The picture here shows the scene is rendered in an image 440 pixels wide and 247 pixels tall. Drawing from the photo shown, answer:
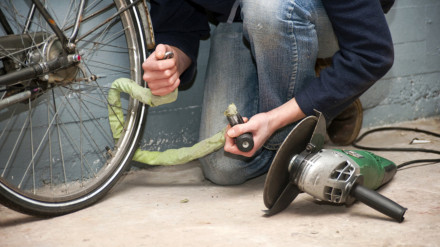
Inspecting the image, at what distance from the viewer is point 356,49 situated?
4.23 ft

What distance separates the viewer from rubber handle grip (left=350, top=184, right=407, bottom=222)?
1.23 m

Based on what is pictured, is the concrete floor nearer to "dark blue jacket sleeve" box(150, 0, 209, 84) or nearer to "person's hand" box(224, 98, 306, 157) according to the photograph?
"person's hand" box(224, 98, 306, 157)

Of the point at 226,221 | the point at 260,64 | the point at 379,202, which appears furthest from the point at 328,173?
the point at 260,64

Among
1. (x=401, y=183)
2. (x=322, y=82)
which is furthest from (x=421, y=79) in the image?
(x=322, y=82)

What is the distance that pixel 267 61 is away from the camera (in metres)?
1.47

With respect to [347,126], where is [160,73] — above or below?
above

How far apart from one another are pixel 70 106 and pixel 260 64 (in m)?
0.67

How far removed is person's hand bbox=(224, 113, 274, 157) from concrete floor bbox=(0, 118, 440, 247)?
19 cm

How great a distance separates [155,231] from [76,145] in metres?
0.61

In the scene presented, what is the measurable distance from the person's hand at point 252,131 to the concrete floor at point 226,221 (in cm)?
19

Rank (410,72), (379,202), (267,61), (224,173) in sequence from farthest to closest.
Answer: (410,72) → (224,173) → (267,61) → (379,202)

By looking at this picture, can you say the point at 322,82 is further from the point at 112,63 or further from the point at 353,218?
the point at 112,63

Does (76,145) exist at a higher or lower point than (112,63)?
lower

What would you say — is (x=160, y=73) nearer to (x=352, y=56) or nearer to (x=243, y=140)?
(x=243, y=140)
